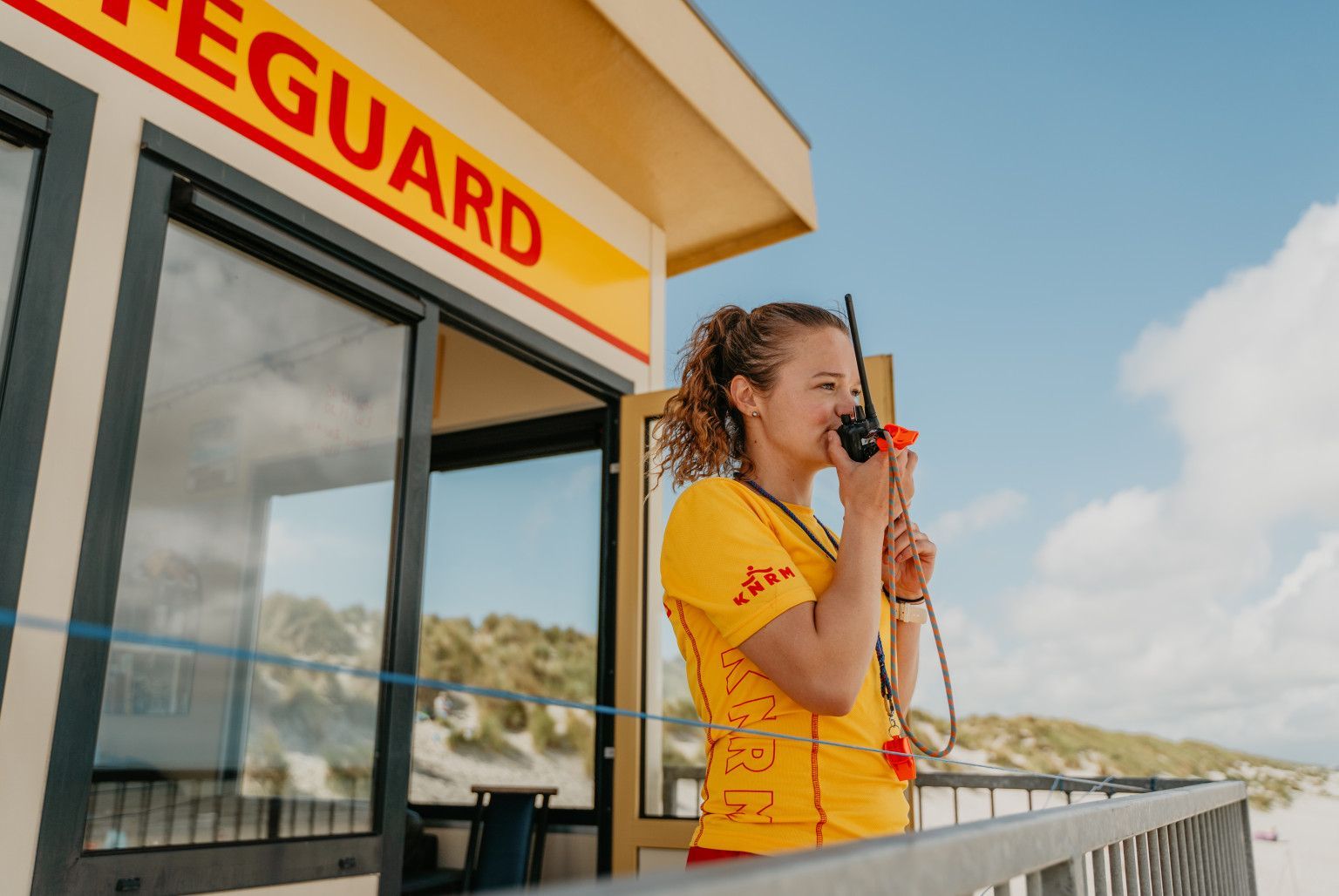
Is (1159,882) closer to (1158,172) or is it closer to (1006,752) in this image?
(1006,752)

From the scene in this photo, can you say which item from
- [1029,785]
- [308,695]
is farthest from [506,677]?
[1029,785]

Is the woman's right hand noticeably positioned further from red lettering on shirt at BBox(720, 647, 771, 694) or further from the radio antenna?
red lettering on shirt at BBox(720, 647, 771, 694)

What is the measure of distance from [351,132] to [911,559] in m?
2.17

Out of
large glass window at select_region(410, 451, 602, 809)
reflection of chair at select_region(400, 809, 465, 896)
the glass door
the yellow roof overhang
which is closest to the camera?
the yellow roof overhang

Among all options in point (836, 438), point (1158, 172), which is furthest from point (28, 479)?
point (1158, 172)

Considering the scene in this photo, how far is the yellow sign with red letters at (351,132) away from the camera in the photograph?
87.2 inches

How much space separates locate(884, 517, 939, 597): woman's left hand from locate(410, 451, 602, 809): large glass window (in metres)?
2.56

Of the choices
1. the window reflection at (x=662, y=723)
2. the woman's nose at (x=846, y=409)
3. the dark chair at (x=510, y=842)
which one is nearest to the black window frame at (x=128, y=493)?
the window reflection at (x=662, y=723)

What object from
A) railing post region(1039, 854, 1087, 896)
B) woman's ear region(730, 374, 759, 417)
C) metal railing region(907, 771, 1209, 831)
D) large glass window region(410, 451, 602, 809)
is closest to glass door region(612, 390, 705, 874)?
large glass window region(410, 451, 602, 809)

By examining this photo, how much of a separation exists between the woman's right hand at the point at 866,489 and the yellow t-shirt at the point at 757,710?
9 centimetres

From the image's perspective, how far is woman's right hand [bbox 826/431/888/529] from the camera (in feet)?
3.59

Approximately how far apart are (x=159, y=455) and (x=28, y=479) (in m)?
1.03

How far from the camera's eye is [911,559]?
128 centimetres

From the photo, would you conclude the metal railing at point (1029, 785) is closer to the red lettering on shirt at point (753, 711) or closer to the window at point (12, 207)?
the red lettering on shirt at point (753, 711)
